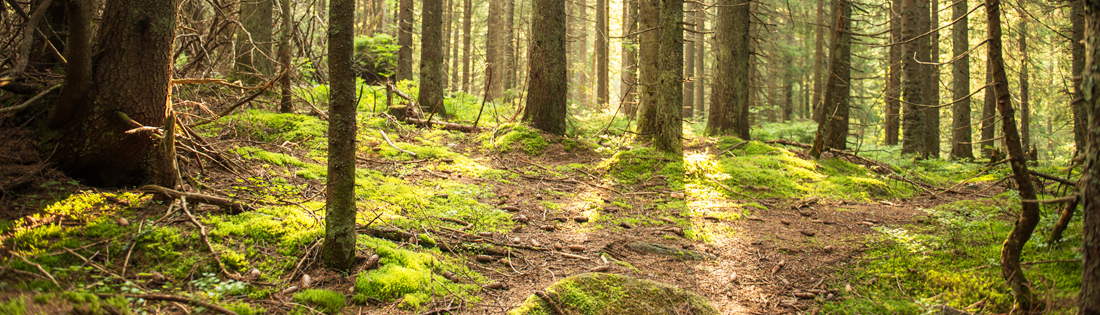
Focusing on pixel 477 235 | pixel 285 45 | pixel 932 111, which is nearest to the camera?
pixel 477 235

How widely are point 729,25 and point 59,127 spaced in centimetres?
1094

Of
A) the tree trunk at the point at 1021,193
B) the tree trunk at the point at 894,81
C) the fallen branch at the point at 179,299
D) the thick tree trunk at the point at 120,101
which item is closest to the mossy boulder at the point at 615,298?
the fallen branch at the point at 179,299

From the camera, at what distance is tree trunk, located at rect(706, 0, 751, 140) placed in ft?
35.9

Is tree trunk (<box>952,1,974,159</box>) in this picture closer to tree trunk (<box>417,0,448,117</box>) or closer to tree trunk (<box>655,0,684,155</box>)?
tree trunk (<box>655,0,684,155</box>)

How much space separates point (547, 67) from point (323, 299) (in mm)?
6851

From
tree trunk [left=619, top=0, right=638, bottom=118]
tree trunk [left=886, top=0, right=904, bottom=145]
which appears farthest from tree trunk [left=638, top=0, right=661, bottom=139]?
tree trunk [left=886, top=0, right=904, bottom=145]

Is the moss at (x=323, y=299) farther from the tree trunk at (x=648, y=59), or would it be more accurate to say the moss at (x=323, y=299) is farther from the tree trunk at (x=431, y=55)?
the tree trunk at (x=431, y=55)

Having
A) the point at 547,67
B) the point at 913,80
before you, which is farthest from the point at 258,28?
the point at 913,80

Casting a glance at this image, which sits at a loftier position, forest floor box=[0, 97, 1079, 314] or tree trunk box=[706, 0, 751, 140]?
tree trunk box=[706, 0, 751, 140]

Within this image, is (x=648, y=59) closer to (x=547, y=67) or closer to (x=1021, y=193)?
(x=547, y=67)

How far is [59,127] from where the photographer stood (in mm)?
3732

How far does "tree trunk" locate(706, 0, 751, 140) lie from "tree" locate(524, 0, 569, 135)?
4.05m

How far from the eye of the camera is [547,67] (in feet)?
30.4

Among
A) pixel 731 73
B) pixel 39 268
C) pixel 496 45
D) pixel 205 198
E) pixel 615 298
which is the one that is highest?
→ pixel 496 45
